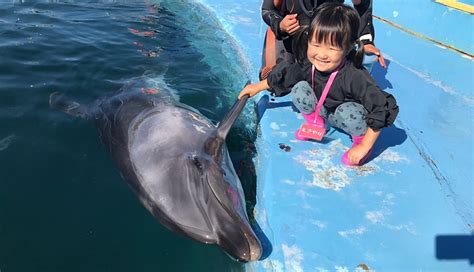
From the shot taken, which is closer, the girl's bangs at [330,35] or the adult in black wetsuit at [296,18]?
the girl's bangs at [330,35]

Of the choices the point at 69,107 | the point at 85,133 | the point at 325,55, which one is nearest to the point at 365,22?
the point at 325,55

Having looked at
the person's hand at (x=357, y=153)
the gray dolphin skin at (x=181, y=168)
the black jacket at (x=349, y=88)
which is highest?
the black jacket at (x=349, y=88)

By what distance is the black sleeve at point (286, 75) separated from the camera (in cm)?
395

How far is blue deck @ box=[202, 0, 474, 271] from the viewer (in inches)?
114

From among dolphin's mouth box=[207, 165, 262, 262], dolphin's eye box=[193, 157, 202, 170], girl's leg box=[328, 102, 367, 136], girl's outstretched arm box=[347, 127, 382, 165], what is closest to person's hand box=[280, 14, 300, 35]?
girl's leg box=[328, 102, 367, 136]

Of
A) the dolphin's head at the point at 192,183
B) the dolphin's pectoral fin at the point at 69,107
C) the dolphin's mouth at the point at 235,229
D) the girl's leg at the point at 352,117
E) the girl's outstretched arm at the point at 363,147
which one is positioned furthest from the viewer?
the dolphin's pectoral fin at the point at 69,107

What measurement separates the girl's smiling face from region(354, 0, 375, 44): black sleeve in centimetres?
105

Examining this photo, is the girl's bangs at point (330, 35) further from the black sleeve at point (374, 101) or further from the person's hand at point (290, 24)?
the person's hand at point (290, 24)

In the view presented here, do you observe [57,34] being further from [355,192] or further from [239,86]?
[355,192]

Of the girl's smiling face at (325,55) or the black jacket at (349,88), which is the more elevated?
the girl's smiling face at (325,55)

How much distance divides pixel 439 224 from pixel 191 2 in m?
8.49

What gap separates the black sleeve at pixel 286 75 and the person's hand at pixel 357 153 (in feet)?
2.71

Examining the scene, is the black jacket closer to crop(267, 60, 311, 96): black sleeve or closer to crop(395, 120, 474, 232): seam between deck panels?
crop(267, 60, 311, 96): black sleeve

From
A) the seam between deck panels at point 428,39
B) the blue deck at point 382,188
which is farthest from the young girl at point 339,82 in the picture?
the seam between deck panels at point 428,39
